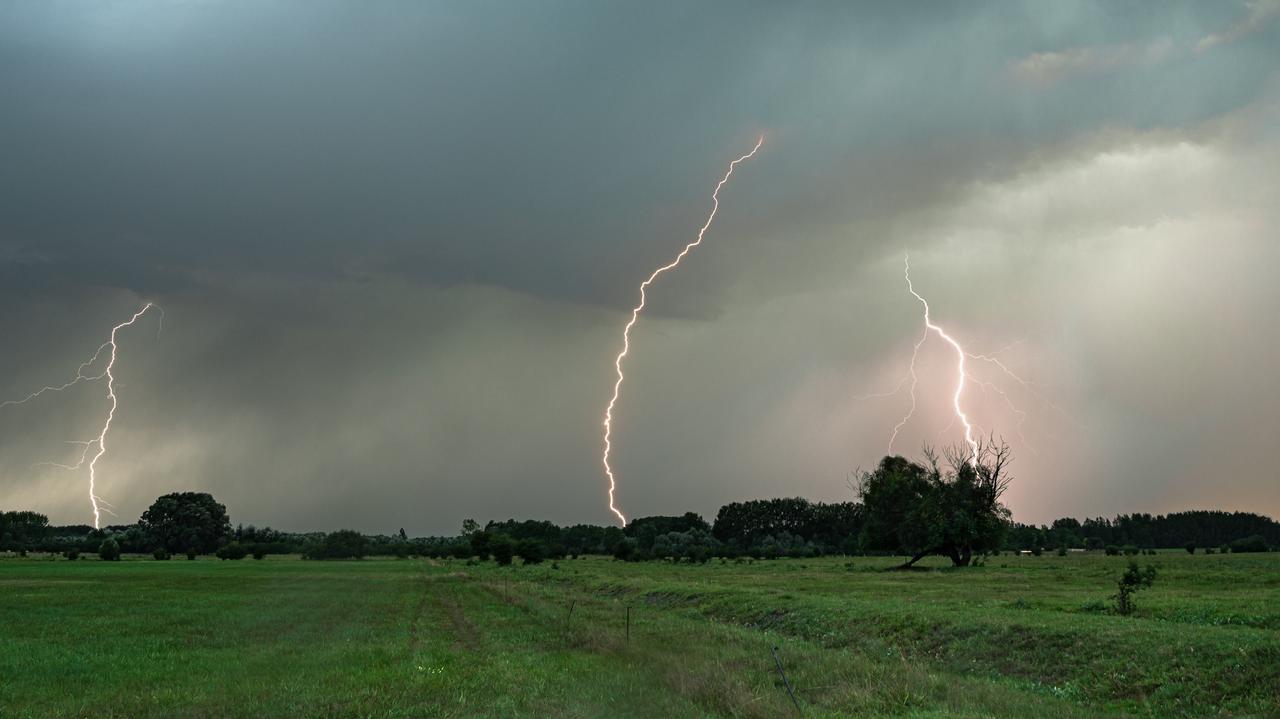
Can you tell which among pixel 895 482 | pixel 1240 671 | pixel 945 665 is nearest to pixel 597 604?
pixel 945 665

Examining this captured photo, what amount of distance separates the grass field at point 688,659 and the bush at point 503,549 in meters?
106

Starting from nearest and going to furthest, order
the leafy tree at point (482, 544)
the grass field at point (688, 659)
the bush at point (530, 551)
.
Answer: the grass field at point (688, 659) → the bush at point (530, 551) → the leafy tree at point (482, 544)

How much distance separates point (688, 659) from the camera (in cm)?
2511

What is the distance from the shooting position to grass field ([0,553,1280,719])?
18656 mm

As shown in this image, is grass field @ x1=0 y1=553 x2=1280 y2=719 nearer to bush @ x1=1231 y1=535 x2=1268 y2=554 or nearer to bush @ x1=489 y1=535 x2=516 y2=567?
bush @ x1=489 y1=535 x2=516 y2=567

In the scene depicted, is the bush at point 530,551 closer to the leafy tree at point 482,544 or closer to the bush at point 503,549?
the bush at point 503,549

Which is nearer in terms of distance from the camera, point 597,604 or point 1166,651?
point 1166,651

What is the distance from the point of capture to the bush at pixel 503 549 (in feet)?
497

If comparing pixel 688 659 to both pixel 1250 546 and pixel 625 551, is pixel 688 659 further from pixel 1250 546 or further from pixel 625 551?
pixel 1250 546

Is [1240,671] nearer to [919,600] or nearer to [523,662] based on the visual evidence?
[523,662]

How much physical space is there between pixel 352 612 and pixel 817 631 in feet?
89.0

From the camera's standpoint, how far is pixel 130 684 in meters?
22.7

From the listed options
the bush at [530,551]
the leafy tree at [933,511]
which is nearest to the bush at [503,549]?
the bush at [530,551]

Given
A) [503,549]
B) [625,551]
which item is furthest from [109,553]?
[625,551]
